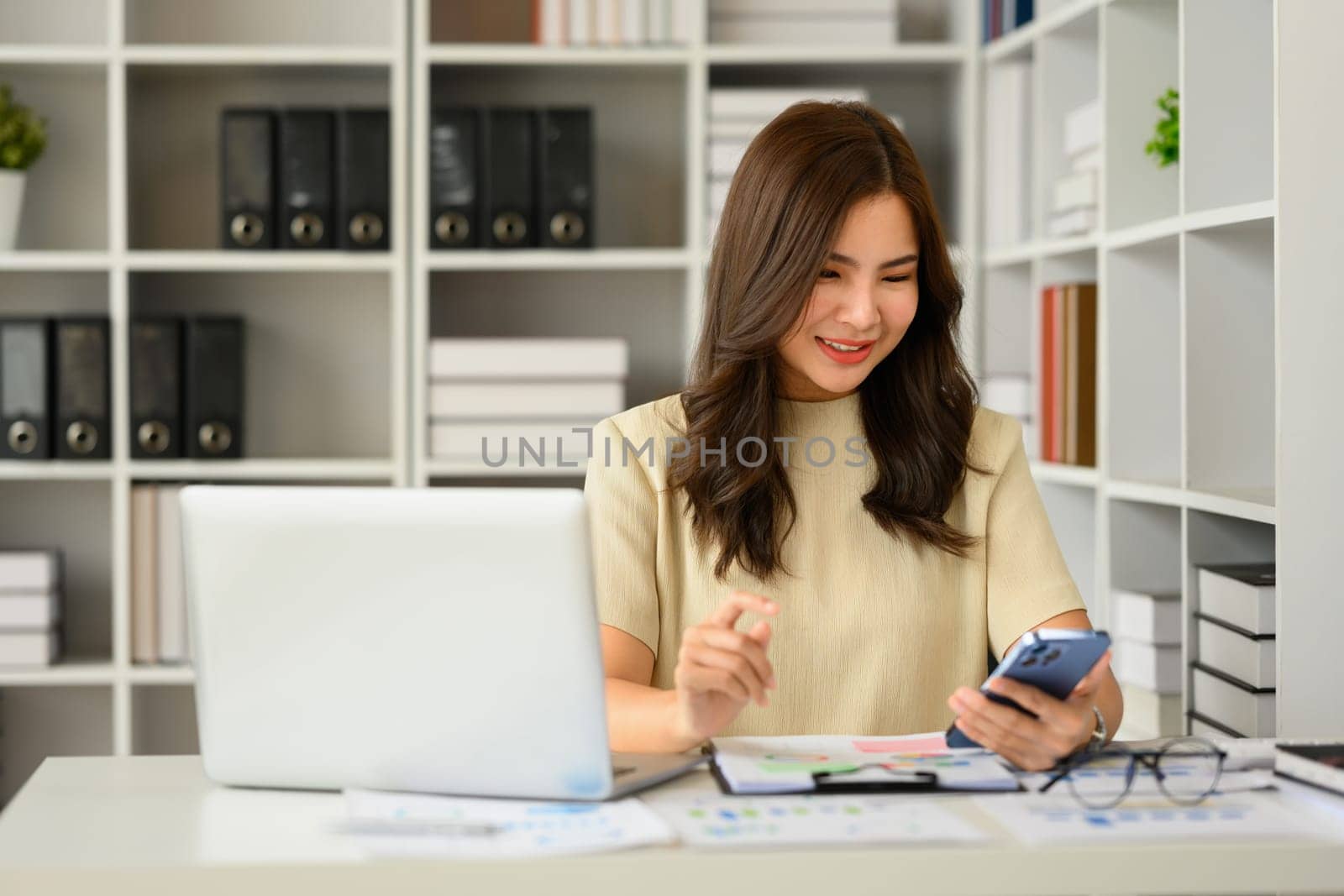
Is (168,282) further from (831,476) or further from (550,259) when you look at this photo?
(831,476)

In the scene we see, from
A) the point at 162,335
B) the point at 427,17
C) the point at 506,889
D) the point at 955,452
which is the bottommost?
the point at 506,889

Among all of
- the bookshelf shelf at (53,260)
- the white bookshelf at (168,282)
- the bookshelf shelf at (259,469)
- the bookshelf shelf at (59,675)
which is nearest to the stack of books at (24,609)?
the bookshelf shelf at (59,675)

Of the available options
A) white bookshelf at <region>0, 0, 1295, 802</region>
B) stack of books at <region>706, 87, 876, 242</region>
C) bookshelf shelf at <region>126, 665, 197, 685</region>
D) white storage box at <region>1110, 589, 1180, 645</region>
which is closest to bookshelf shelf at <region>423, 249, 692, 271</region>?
white bookshelf at <region>0, 0, 1295, 802</region>

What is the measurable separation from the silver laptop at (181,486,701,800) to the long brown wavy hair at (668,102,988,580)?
537mm

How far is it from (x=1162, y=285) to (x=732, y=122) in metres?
0.91

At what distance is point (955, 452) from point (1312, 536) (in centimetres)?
45

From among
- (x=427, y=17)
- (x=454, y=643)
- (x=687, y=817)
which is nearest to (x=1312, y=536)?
(x=687, y=817)

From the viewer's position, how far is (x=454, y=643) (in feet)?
3.45

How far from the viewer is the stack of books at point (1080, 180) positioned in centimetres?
239

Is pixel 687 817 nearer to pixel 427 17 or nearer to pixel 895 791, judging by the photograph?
pixel 895 791

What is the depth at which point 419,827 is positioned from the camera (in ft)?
3.28

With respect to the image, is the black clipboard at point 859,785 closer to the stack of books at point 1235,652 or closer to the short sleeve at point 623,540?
the short sleeve at point 623,540

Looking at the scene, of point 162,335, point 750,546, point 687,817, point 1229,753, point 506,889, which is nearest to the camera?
point 506,889

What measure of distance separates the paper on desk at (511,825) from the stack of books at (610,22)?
1.99 meters
